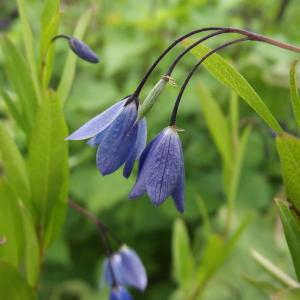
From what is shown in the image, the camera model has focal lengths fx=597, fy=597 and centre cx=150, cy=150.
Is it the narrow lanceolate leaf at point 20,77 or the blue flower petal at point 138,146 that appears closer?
the blue flower petal at point 138,146

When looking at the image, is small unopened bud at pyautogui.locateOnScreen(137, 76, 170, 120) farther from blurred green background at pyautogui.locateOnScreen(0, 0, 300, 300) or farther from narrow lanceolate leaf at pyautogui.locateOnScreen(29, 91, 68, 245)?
blurred green background at pyautogui.locateOnScreen(0, 0, 300, 300)

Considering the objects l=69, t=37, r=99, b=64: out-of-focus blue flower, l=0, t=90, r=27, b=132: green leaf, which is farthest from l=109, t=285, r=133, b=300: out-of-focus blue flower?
l=69, t=37, r=99, b=64: out-of-focus blue flower

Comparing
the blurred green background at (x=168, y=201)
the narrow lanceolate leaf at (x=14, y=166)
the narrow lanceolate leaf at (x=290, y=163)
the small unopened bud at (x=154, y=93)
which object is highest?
the small unopened bud at (x=154, y=93)

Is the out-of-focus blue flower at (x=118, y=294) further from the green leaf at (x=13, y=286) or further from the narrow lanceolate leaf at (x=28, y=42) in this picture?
the narrow lanceolate leaf at (x=28, y=42)

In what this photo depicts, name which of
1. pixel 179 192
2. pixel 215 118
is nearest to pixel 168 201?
pixel 215 118

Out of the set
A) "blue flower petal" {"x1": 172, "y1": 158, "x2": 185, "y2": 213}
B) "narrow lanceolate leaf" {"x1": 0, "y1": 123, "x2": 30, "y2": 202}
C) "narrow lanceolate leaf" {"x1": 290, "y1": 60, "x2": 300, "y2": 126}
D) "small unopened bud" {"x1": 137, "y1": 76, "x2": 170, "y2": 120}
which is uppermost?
"narrow lanceolate leaf" {"x1": 290, "y1": 60, "x2": 300, "y2": 126}

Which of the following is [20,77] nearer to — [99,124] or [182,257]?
[99,124]

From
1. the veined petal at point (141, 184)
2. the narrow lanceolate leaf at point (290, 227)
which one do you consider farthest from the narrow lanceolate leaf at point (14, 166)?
the narrow lanceolate leaf at point (290, 227)
